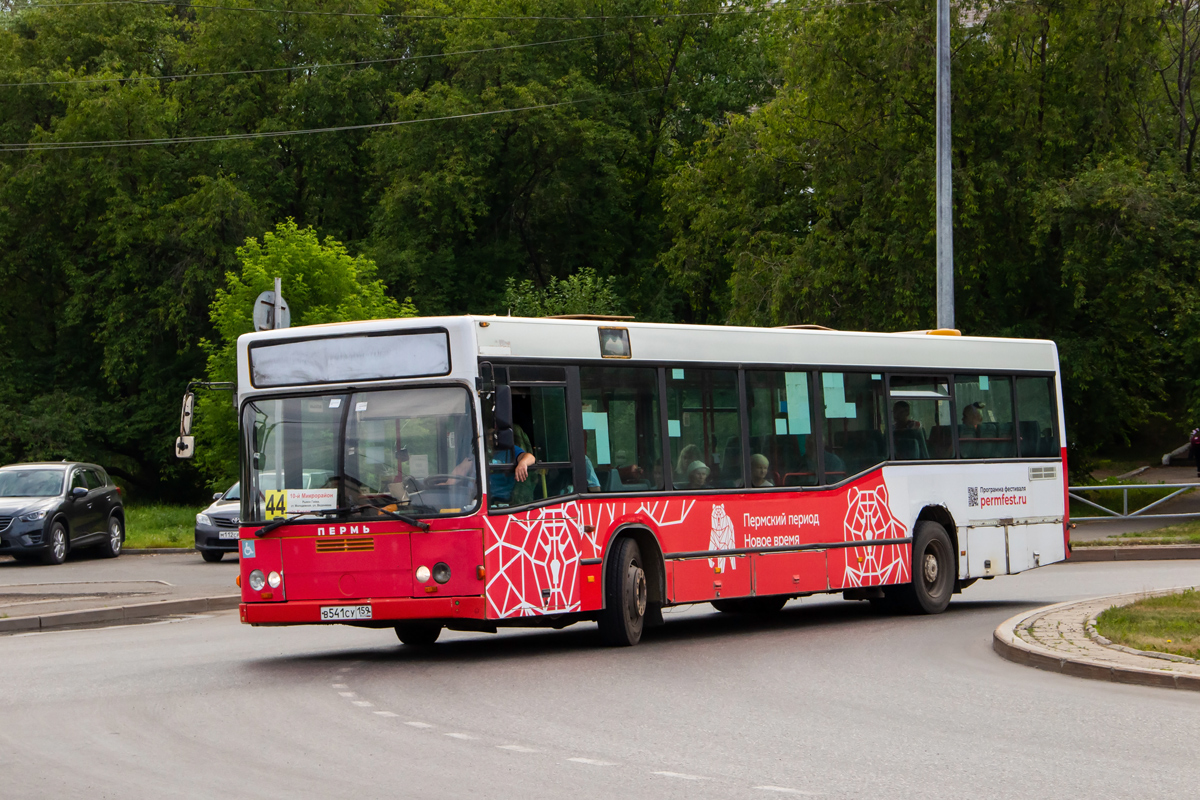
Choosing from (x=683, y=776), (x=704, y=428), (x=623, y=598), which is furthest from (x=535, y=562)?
(x=683, y=776)

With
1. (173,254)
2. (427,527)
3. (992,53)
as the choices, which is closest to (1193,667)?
(427,527)

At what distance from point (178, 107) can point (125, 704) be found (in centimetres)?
4576

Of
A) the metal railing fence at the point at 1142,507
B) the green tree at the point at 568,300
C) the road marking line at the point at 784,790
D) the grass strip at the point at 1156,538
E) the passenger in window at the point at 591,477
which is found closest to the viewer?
the road marking line at the point at 784,790

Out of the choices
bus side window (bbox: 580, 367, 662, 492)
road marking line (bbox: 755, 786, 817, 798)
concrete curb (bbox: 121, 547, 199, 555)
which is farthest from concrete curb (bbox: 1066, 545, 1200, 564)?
road marking line (bbox: 755, 786, 817, 798)

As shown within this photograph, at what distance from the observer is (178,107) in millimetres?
53469

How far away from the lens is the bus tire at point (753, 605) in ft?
56.4

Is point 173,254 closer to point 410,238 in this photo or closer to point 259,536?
point 410,238

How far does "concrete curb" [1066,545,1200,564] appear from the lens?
25.1 m

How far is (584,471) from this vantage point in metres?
13.4

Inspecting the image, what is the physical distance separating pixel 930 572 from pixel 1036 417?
269 centimetres

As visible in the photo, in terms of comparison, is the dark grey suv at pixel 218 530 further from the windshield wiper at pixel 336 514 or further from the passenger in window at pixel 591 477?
the passenger in window at pixel 591 477

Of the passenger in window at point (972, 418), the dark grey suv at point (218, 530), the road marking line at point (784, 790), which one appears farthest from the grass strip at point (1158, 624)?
the dark grey suv at point (218, 530)

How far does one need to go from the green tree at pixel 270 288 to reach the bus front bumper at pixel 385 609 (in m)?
19.6

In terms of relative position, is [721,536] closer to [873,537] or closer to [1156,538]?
[873,537]
